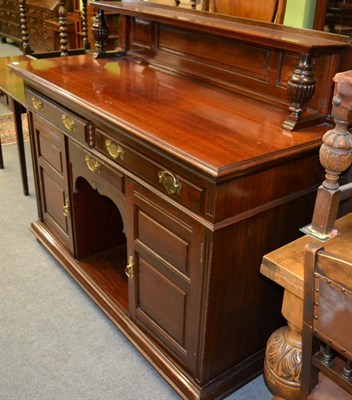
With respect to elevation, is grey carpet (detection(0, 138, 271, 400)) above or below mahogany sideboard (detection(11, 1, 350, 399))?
below

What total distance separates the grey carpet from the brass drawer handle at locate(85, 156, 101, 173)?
2.14 ft

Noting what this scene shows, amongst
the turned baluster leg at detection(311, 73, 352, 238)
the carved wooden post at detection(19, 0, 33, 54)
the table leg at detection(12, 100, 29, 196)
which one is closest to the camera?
the turned baluster leg at detection(311, 73, 352, 238)

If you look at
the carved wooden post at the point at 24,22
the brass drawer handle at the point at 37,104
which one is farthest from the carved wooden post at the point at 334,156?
the carved wooden post at the point at 24,22

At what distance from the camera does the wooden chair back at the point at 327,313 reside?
2.64ft

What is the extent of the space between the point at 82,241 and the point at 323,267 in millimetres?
1523

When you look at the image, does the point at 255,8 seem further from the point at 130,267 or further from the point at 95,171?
the point at 130,267

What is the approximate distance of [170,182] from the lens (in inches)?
53.0

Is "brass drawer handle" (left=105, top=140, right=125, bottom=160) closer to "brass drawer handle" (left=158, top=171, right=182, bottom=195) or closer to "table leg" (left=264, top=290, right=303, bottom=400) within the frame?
"brass drawer handle" (left=158, top=171, right=182, bottom=195)

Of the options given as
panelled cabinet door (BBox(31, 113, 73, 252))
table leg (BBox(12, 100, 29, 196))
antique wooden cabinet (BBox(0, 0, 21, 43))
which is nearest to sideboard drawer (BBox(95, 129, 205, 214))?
panelled cabinet door (BBox(31, 113, 73, 252))

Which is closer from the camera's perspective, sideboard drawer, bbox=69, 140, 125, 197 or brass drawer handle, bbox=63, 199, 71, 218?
sideboard drawer, bbox=69, 140, 125, 197

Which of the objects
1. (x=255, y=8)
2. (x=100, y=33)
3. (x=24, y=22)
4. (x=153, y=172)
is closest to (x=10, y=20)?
(x=24, y=22)

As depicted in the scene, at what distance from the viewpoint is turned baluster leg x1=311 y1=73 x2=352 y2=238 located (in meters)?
1.02

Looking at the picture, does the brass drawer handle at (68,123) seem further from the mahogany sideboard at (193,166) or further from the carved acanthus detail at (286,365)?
the carved acanthus detail at (286,365)

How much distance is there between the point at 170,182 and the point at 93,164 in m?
0.52
